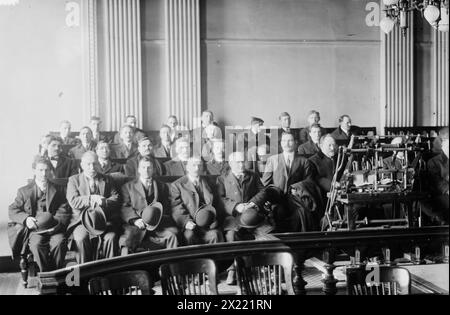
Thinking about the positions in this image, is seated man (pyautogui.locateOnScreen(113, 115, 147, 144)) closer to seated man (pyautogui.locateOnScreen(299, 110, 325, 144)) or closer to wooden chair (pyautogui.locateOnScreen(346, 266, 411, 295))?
seated man (pyautogui.locateOnScreen(299, 110, 325, 144))

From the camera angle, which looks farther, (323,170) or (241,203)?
(323,170)

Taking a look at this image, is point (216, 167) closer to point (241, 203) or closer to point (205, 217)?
point (241, 203)

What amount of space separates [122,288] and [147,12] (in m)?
7.04

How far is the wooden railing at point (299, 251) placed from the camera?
8.84ft

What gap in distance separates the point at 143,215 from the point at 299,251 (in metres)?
2.14

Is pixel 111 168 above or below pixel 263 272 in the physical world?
above

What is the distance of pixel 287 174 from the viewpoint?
6.07 m

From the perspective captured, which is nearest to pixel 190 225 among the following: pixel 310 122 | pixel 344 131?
pixel 310 122

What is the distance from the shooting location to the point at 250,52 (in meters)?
9.44

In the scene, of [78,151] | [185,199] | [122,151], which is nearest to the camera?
[185,199]

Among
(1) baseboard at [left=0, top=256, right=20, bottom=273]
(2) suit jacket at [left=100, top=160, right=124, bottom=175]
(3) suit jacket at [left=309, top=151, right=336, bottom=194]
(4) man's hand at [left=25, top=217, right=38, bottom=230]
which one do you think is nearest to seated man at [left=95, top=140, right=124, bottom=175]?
(2) suit jacket at [left=100, top=160, right=124, bottom=175]

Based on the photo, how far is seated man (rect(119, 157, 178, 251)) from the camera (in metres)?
5.16

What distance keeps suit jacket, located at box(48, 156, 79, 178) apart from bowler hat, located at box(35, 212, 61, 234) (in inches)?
35.8

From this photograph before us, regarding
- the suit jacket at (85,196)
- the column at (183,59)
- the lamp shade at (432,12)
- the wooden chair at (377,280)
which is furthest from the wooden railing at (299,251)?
the column at (183,59)
